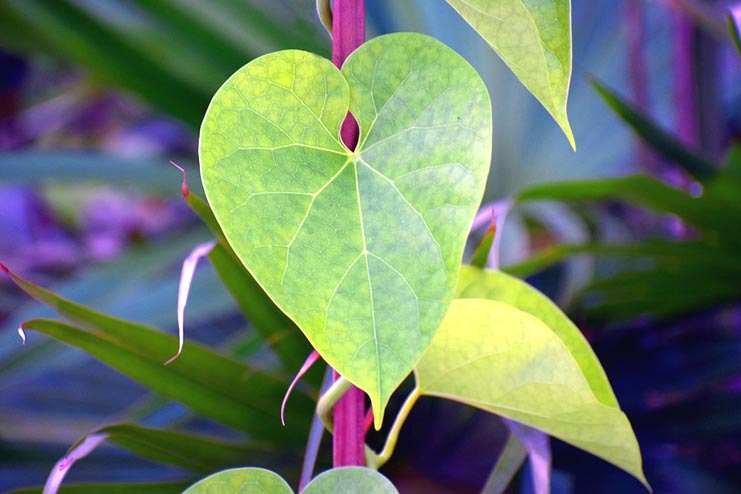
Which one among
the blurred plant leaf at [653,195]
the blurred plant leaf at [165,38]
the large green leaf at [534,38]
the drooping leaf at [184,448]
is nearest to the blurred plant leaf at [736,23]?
the large green leaf at [534,38]

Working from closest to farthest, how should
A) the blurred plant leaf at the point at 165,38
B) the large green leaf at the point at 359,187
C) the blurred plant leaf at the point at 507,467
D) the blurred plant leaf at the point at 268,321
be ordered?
the large green leaf at the point at 359,187
the blurred plant leaf at the point at 507,467
the blurred plant leaf at the point at 268,321
the blurred plant leaf at the point at 165,38

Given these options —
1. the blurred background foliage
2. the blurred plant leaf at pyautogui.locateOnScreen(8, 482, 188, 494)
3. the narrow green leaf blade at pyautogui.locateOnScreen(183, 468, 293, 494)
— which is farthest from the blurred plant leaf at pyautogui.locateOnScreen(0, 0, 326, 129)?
the narrow green leaf blade at pyautogui.locateOnScreen(183, 468, 293, 494)

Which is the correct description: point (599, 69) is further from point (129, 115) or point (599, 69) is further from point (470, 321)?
point (129, 115)

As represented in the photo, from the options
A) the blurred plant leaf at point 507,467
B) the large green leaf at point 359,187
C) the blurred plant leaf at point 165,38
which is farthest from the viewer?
the blurred plant leaf at point 165,38

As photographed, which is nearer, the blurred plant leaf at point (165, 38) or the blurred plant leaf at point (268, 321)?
the blurred plant leaf at point (268, 321)

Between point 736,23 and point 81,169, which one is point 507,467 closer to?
point 736,23

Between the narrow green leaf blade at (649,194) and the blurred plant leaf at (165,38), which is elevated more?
the narrow green leaf blade at (649,194)

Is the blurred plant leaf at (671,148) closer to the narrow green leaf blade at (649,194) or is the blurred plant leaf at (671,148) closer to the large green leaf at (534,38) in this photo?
the narrow green leaf blade at (649,194)

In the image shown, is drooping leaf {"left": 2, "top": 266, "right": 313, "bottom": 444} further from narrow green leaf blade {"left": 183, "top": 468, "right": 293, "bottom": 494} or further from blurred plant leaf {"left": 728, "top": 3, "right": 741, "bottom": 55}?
blurred plant leaf {"left": 728, "top": 3, "right": 741, "bottom": 55}
